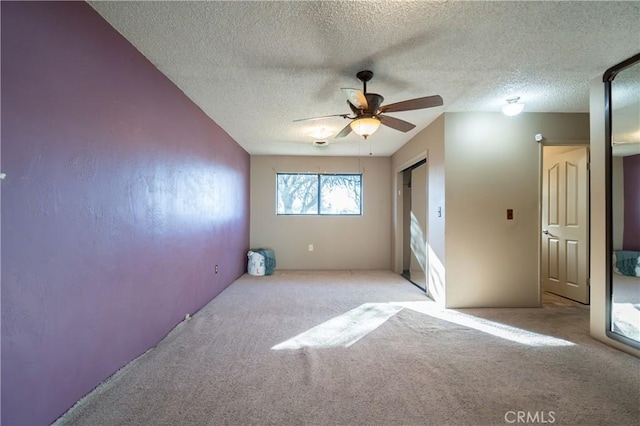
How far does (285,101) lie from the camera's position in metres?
3.07

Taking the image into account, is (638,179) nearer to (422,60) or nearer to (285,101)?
(422,60)

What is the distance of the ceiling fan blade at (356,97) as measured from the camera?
2199 mm

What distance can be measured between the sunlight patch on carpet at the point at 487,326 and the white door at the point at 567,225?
1616 millimetres

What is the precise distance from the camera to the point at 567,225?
376cm

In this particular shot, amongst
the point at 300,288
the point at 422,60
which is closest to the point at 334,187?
the point at 300,288

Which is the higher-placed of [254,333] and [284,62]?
[284,62]

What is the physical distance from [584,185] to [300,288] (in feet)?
12.6

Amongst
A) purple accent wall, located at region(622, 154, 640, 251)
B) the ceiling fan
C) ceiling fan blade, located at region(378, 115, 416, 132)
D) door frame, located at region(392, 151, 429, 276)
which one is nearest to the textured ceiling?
the ceiling fan

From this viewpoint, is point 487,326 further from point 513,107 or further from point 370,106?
point 370,106

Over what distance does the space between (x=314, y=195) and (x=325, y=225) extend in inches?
25.4

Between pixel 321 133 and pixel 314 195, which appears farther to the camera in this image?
pixel 314 195

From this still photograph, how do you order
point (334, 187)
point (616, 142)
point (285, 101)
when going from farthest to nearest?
point (334, 187) < point (285, 101) < point (616, 142)

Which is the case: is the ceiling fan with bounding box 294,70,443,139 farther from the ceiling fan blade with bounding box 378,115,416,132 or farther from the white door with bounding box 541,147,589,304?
the white door with bounding box 541,147,589,304

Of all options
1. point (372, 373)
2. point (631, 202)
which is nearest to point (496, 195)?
point (631, 202)
